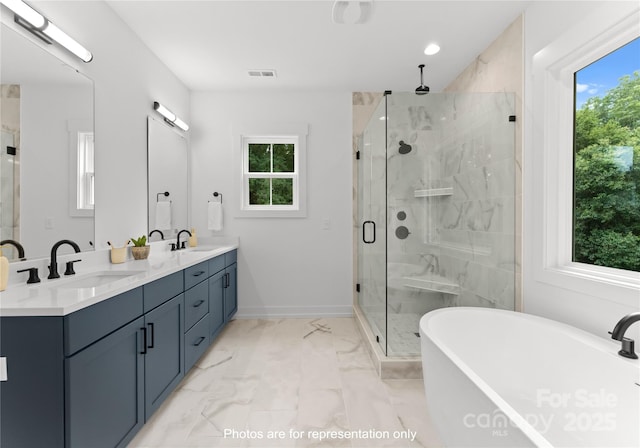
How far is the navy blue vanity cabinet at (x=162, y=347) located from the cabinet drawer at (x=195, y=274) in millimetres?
98

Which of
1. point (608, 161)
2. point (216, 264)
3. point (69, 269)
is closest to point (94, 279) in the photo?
point (69, 269)

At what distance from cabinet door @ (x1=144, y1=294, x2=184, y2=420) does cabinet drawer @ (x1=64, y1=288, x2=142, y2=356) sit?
164 millimetres

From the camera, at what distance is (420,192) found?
103 inches

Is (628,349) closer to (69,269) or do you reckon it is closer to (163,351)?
(163,351)

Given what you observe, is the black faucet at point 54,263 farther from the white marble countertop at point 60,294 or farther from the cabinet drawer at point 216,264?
the cabinet drawer at point 216,264

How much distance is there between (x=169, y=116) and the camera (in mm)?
3033

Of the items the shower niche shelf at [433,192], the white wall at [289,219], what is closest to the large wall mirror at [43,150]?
the white wall at [289,219]

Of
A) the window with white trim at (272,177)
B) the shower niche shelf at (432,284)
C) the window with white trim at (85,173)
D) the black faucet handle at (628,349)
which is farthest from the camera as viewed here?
the window with white trim at (272,177)

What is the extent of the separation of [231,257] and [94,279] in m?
1.57

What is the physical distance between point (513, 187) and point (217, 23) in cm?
248

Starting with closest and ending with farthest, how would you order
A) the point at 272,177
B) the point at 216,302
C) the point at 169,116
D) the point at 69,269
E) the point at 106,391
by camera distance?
the point at 106,391
the point at 69,269
the point at 216,302
the point at 169,116
the point at 272,177

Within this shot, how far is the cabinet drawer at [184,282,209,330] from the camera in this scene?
222 cm

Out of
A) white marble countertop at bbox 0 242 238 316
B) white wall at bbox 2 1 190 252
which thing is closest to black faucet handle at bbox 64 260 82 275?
white marble countertop at bbox 0 242 238 316

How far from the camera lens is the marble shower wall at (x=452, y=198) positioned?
7.88ft
